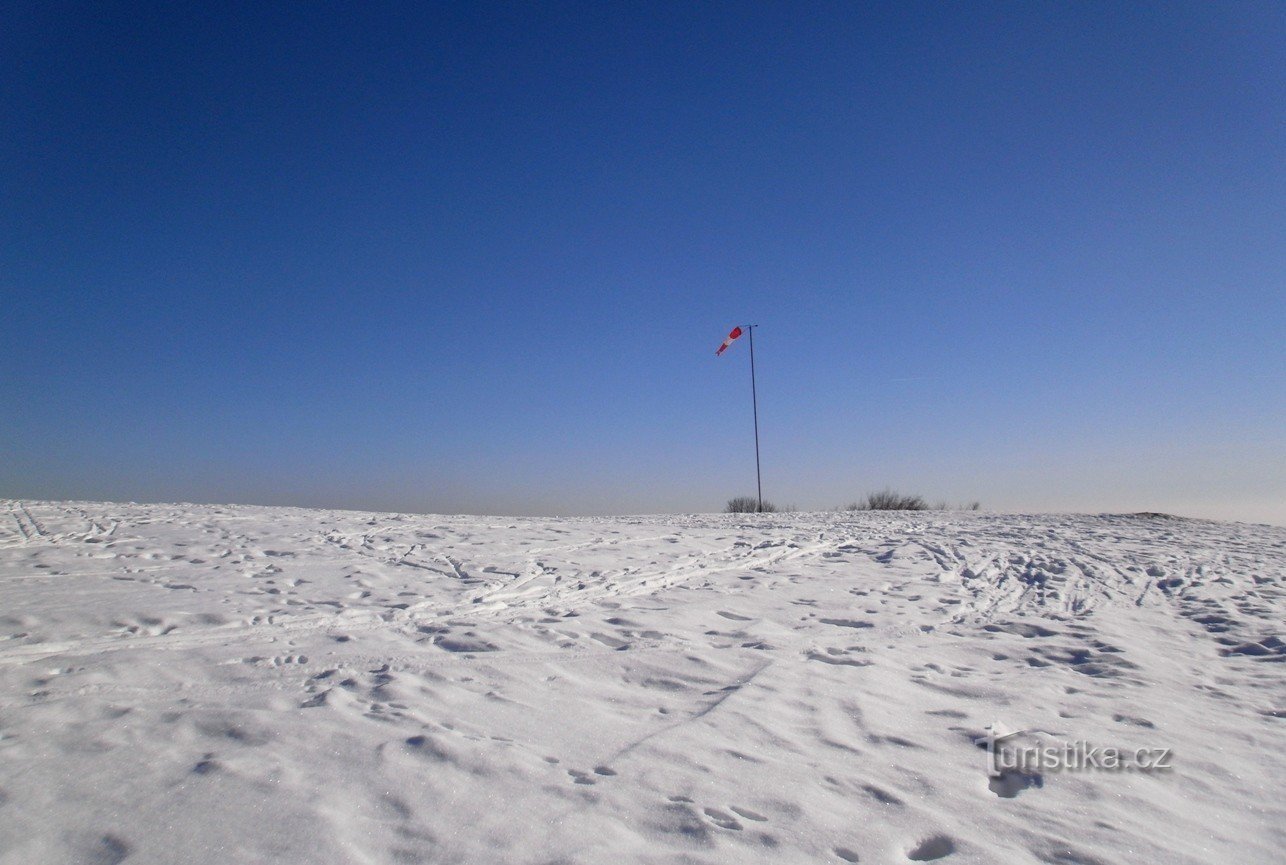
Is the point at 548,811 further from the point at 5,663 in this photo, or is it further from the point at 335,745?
the point at 5,663

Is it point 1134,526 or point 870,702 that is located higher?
point 1134,526

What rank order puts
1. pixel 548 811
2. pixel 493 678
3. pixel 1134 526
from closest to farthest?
pixel 548 811 → pixel 493 678 → pixel 1134 526

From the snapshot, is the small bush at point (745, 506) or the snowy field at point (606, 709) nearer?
the snowy field at point (606, 709)

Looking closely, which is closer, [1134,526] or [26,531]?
[26,531]

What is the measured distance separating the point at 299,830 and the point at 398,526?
8518mm

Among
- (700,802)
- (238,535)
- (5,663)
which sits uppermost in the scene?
(238,535)

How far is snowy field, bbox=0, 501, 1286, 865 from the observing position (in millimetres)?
2547

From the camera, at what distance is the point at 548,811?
2660 mm

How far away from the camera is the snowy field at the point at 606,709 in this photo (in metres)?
2.55

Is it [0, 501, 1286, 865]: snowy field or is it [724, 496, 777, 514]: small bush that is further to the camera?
[724, 496, 777, 514]: small bush

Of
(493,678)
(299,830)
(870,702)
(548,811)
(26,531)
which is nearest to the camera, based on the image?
(299,830)

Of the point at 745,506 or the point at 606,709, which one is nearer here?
the point at 606,709

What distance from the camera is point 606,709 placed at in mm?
3783

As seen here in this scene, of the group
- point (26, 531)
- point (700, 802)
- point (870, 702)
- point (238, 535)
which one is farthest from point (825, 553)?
point (26, 531)
